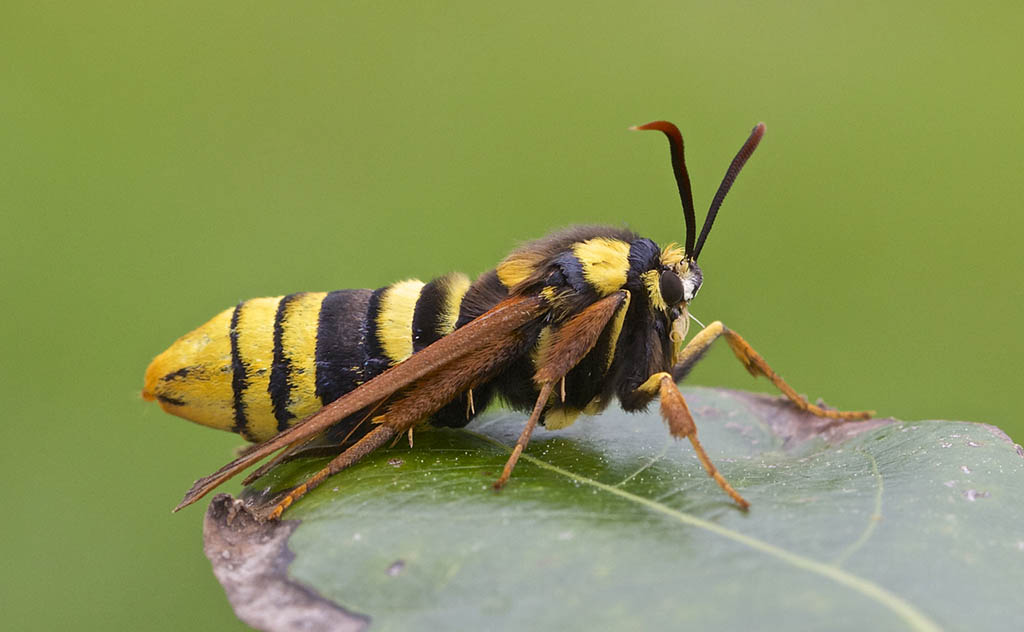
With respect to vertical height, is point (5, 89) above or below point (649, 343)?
above

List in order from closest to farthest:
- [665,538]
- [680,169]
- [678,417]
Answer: [665,538]
[678,417]
[680,169]

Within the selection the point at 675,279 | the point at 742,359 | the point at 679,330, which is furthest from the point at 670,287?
the point at 742,359

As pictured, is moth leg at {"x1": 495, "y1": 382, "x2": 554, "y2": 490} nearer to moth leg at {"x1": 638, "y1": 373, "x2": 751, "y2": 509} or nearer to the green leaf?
the green leaf

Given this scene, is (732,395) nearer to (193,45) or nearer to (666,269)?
(666,269)

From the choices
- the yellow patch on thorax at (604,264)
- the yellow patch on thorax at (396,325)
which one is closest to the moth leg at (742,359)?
the yellow patch on thorax at (604,264)

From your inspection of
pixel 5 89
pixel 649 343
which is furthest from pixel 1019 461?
pixel 5 89

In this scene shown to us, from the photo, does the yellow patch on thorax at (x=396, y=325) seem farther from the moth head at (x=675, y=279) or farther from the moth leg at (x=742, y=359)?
the moth leg at (x=742, y=359)

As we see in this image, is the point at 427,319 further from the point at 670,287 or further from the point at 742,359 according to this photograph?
the point at 742,359
